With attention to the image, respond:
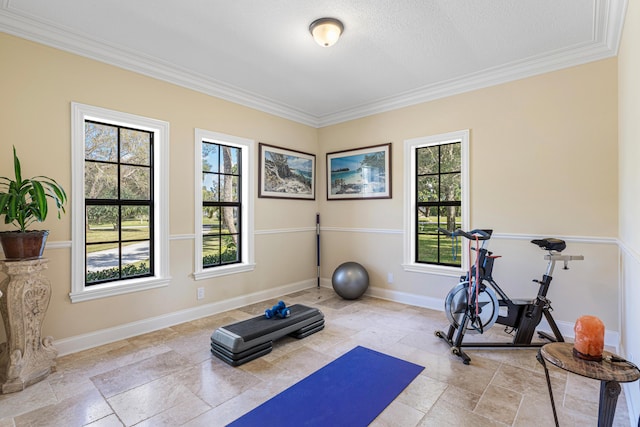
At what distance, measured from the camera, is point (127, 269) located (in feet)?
11.4

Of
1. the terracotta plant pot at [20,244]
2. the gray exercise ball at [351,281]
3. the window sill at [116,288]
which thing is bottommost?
the gray exercise ball at [351,281]

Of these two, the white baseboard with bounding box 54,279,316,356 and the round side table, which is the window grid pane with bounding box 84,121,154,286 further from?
the round side table

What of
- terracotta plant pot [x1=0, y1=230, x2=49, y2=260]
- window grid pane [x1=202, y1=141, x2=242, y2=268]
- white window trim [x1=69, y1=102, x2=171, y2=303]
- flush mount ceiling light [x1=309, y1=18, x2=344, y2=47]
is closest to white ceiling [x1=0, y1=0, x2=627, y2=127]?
flush mount ceiling light [x1=309, y1=18, x2=344, y2=47]

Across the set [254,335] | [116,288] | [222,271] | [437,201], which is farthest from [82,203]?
[437,201]

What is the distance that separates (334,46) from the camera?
317cm

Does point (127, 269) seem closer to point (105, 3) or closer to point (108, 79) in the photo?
point (108, 79)

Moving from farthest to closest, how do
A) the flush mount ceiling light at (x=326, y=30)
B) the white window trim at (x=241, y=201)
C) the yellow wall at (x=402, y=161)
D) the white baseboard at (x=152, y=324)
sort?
the white window trim at (x=241, y=201) < the white baseboard at (x=152, y=324) < the yellow wall at (x=402, y=161) < the flush mount ceiling light at (x=326, y=30)

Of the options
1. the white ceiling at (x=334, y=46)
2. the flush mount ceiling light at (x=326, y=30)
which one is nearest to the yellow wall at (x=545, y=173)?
the white ceiling at (x=334, y=46)

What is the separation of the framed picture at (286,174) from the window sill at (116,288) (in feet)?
5.89

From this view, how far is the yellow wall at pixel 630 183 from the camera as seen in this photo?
2.02 m

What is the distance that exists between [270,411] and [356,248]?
10.4ft

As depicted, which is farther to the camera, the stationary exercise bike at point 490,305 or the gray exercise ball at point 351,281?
the gray exercise ball at point 351,281

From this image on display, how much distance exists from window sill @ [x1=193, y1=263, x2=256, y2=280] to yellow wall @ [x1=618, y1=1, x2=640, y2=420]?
12.8 ft

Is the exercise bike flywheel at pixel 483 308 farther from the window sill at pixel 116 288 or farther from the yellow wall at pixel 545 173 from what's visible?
the window sill at pixel 116 288
